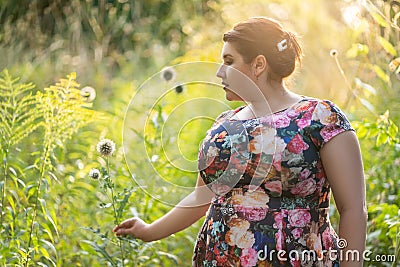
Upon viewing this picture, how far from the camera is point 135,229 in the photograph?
208 cm

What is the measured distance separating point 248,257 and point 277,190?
0.19m

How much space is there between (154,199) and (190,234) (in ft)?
1.15

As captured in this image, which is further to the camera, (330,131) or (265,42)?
(265,42)

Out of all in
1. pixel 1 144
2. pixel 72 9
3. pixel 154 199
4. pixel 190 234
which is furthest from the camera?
pixel 72 9

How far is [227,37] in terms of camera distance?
185 centimetres

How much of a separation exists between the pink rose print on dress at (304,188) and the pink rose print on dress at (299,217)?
0.04m

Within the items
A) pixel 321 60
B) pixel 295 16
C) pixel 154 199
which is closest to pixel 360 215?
pixel 154 199

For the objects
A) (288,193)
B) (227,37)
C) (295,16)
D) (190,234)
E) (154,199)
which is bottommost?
(190,234)

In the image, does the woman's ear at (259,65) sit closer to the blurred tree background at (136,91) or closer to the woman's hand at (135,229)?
the blurred tree background at (136,91)

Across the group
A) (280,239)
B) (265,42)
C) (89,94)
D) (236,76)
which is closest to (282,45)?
(265,42)

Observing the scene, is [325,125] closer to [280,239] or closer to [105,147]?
[280,239]

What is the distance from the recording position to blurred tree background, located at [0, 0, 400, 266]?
2.43 meters

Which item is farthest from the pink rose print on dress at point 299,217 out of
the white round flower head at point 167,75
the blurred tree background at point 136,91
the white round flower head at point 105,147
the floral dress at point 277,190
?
the white round flower head at point 167,75

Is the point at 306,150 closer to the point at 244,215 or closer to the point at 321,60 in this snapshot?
the point at 244,215
